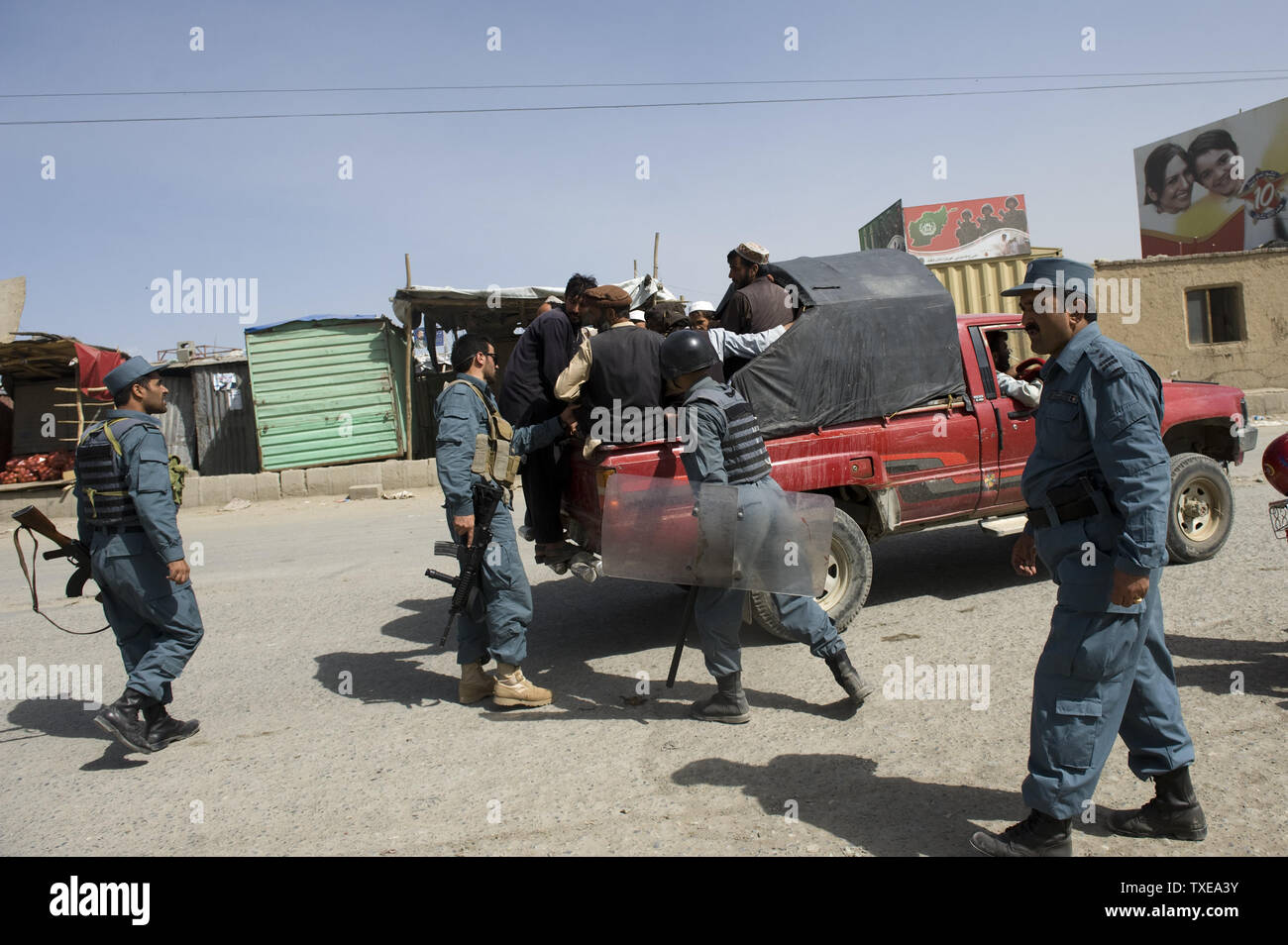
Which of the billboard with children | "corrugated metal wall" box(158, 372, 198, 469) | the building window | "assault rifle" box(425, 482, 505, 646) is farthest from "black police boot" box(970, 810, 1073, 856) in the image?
the billboard with children

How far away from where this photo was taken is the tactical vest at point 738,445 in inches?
159

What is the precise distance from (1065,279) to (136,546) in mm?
4195

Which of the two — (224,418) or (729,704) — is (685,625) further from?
(224,418)

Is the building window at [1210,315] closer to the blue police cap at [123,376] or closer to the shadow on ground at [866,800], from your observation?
the shadow on ground at [866,800]

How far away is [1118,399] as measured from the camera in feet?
8.44

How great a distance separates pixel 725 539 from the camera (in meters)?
3.93

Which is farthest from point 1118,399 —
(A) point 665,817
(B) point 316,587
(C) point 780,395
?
(B) point 316,587

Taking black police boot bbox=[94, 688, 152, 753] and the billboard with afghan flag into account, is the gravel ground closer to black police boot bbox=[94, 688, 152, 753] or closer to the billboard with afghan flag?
black police boot bbox=[94, 688, 152, 753]

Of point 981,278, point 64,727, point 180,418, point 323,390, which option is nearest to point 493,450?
point 64,727

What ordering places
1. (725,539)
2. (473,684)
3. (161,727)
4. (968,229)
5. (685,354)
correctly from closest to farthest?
(725,539) → (685,354) → (161,727) → (473,684) → (968,229)

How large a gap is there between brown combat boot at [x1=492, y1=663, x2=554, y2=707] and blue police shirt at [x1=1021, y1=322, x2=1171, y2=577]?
270cm

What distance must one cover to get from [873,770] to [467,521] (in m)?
2.30
